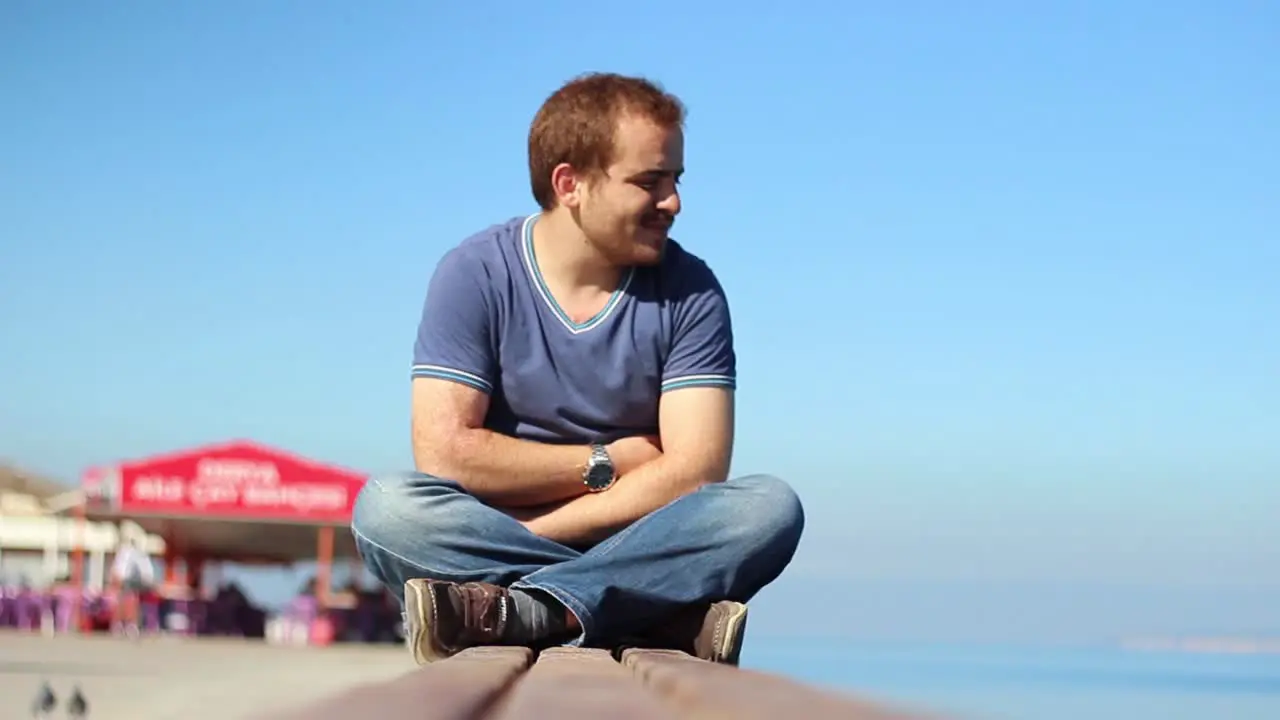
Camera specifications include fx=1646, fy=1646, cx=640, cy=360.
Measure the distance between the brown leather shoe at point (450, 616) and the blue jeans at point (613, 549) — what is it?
0.14m

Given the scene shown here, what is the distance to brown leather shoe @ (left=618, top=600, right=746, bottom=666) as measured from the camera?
2938 mm

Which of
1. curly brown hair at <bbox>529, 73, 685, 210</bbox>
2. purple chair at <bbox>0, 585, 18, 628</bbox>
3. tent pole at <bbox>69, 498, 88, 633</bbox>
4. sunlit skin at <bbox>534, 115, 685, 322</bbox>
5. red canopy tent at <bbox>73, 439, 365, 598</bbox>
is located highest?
curly brown hair at <bbox>529, 73, 685, 210</bbox>

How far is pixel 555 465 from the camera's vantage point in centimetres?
332

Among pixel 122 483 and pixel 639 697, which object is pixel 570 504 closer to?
pixel 639 697

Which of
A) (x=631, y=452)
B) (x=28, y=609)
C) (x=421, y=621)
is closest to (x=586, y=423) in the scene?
(x=631, y=452)

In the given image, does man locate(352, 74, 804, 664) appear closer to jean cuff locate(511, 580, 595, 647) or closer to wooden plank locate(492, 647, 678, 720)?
jean cuff locate(511, 580, 595, 647)

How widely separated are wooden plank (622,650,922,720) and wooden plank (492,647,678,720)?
0.02 m

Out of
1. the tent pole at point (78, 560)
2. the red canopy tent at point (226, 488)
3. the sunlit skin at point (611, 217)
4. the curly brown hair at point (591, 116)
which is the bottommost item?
the tent pole at point (78, 560)

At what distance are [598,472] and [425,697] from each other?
215cm

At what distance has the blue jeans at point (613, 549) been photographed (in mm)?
3135

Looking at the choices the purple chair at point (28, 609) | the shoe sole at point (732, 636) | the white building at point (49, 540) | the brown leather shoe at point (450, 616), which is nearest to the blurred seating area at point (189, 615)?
the purple chair at point (28, 609)

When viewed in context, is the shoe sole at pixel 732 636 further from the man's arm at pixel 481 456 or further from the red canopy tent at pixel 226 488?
the red canopy tent at pixel 226 488

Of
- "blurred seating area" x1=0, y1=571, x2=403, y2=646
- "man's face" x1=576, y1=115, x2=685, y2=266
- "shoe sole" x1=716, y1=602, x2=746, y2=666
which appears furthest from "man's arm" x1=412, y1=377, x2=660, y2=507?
"blurred seating area" x1=0, y1=571, x2=403, y2=646

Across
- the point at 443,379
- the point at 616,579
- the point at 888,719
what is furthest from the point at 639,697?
the point at 443,379
